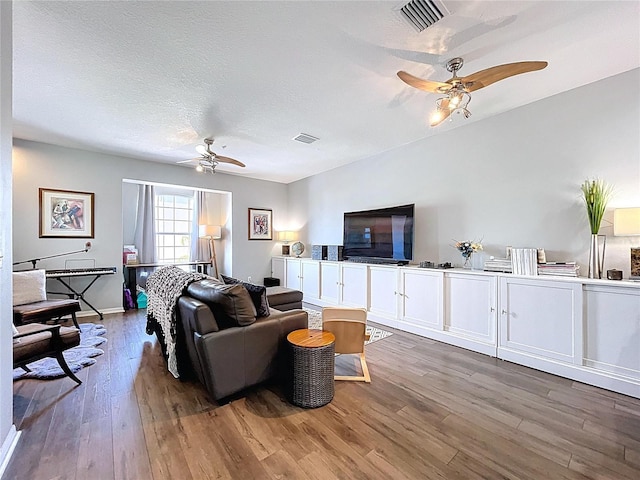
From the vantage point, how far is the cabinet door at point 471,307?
3064 mm

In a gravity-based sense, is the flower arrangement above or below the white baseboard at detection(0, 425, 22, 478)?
above

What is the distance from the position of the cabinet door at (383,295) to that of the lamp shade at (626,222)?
224cm

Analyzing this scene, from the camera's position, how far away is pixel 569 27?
1951 millimetres

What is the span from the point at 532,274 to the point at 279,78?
3.17 meters

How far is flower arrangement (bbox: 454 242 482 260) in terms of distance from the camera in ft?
11.1

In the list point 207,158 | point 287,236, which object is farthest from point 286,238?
point 207,158

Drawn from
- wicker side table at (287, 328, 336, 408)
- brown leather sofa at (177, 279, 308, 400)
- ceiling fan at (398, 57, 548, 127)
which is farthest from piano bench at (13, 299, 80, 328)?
ceiling fan at (398, 57, 548, 127)

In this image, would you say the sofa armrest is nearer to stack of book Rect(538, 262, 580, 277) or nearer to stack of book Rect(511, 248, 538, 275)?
stack of book Rect(511, 248, 538, 275)

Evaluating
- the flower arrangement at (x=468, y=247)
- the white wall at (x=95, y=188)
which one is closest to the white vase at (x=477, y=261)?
the flower arrangement at (x=468, y=247)

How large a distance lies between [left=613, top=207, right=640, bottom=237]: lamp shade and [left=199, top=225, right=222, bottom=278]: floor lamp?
6.27m

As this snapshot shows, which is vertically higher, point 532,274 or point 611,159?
point 611,159

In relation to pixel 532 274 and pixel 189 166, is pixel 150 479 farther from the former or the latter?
pixel 189 166

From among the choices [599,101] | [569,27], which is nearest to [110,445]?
[569,27]

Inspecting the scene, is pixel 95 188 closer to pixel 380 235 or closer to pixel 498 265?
pixel 380 235
